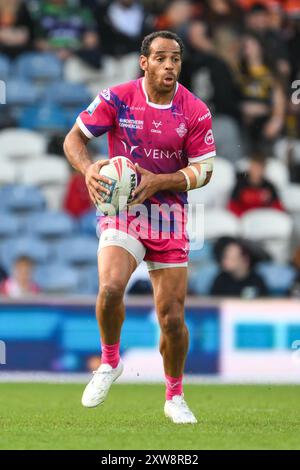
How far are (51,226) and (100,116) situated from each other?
6.91m

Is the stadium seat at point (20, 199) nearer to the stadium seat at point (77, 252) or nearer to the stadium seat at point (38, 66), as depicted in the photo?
the stadium seat at point (77, 252)

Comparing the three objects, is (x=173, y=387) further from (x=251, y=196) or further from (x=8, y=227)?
(x=251, y=196)

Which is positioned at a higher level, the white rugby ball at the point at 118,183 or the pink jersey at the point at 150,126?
the pink jersey at the point at 150,126

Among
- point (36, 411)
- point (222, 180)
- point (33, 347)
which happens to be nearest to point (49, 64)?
point (222, 180)

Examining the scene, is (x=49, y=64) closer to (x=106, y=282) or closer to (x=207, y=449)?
(x=106, y=282)

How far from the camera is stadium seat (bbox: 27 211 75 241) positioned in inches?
590

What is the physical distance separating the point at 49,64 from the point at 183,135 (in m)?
8.58

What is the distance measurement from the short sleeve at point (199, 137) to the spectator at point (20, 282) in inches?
214

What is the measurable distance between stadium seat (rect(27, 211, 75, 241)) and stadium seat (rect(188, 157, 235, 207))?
162cm

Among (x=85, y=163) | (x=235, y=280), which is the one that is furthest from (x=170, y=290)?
(x=235, y=280)

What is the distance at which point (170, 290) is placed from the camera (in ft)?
26.5

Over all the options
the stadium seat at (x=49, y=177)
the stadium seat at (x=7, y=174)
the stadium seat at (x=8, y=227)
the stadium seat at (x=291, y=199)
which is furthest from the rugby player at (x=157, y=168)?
the stadium seat at (x=291, y=199)

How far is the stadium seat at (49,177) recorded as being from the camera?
612 inches

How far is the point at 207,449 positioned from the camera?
668cm
